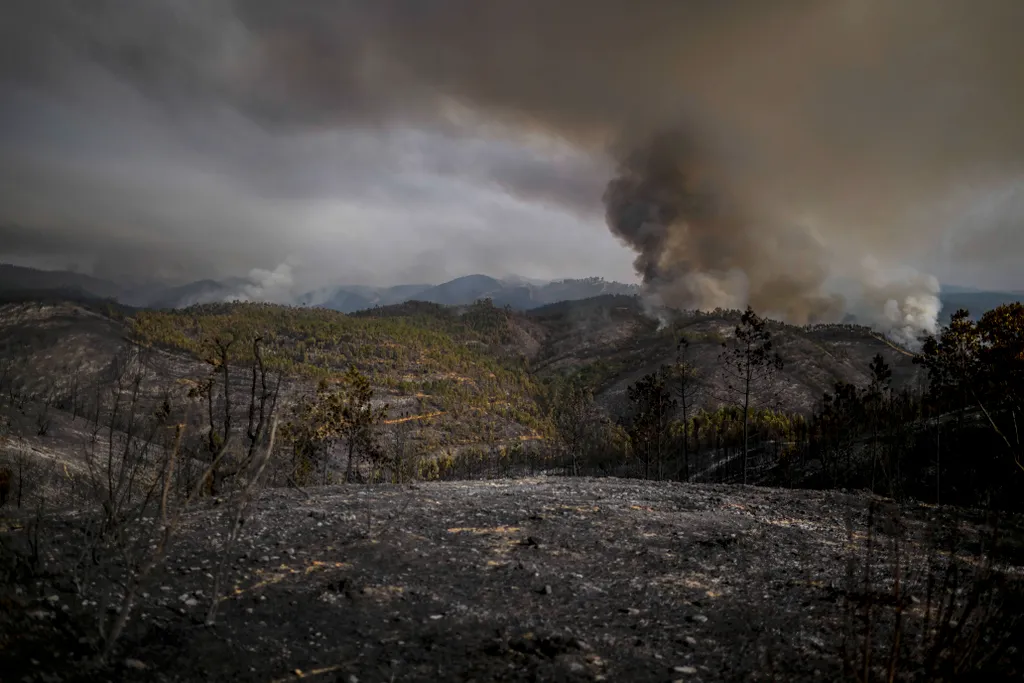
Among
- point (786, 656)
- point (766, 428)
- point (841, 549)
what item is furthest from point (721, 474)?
point (786, 656)

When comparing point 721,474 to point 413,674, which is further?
point 721,474

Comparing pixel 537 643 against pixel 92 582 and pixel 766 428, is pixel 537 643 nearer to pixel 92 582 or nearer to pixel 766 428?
pixel 92 582

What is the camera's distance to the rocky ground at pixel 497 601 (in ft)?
22.7

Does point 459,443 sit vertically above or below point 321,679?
below

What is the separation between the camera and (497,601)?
32.3 feet

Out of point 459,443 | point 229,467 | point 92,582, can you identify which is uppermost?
point 229,467

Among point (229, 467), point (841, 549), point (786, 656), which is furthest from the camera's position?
point (841, 549)

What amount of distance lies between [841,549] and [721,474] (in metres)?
74.9

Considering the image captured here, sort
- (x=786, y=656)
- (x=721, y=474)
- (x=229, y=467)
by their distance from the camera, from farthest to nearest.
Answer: (x=721, y=474)
(x=229, y=467)
(x=786, y=656)

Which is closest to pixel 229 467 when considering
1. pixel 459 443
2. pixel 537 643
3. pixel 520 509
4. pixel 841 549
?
pixel 537 643

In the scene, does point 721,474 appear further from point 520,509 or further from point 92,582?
point 92,582

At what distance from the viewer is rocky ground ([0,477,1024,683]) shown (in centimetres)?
691

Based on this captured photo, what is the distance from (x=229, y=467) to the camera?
9555 millimetres

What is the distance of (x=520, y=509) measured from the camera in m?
16.8
